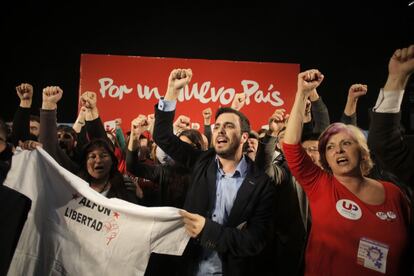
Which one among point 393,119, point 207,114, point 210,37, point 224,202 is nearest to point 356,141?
point 393,119

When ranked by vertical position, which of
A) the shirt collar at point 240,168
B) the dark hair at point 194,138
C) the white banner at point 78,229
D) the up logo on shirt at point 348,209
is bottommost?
the white banner at point 78,229

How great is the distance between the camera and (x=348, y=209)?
1646 millimetres

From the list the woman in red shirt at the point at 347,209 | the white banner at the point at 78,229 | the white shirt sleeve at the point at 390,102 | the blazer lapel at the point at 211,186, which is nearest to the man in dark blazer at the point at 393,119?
the white shirt sleeve at the point at 390,102

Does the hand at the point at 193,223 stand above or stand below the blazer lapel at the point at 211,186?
below

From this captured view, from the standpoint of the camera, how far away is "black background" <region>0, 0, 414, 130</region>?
5.13 metres

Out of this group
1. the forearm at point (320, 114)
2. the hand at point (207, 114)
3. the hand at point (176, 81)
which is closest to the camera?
→ the hand at point (176, 81)

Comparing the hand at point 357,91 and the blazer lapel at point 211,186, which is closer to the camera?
the blazer lapel at point 211,186

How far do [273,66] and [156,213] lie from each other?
3544mm

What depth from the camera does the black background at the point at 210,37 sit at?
513 cm

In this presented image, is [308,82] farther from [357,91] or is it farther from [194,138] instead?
[194,138]

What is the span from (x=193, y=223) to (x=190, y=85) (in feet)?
10.8

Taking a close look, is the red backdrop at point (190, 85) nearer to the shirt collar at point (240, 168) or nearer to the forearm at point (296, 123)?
the shirt collar at point (240, 168)

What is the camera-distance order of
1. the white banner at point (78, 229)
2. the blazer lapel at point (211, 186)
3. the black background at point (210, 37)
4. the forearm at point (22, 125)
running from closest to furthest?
the white banner at point (78, 229) < the blazer lapel at point (211, 186) < the forearm at point (22, 125) < the black background at point (210, 37)

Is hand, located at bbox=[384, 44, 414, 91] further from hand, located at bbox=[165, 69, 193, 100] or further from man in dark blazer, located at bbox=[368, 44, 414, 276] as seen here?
hand, located at bbox=[165, 69, 193, 100]
